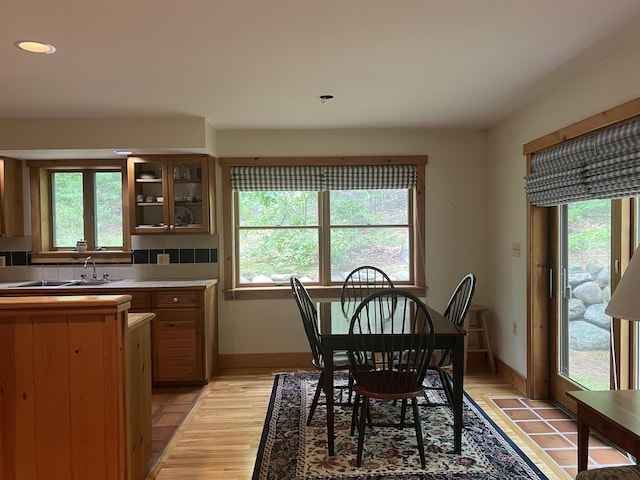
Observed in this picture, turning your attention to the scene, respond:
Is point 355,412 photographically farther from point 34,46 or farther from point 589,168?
point 34,46

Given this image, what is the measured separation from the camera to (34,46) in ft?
7.66

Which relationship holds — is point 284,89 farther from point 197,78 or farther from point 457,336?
point 457,336

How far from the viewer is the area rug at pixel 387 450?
96.1 inches

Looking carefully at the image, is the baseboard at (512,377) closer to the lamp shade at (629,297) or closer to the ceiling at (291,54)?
the ceiling at (291,54)

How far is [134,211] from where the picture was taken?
4109mm

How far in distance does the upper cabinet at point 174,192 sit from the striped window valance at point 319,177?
35 cm

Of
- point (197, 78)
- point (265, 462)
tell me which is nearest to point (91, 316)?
point (265, 462)

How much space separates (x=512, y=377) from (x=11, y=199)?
479 centimetres

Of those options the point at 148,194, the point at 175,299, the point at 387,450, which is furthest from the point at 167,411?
the point at 148,194

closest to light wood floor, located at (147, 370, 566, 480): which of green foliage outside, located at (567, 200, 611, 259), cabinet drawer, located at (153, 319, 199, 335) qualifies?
cabinet drawer, located at (153, 319, 199, 335)

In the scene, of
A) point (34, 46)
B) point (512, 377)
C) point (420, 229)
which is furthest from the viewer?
point (420, 229)

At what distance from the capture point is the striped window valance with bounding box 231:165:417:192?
4.38 m

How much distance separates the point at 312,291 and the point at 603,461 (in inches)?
103

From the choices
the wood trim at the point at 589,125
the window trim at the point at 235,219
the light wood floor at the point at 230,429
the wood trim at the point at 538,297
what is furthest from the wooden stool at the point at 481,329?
the wood trim at the point at 589,125
